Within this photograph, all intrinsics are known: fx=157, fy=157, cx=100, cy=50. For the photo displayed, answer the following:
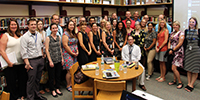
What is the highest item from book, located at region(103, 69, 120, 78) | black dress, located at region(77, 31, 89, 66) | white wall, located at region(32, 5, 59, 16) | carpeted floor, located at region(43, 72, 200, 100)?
white wall, located at region(32, 5, 59, 16)

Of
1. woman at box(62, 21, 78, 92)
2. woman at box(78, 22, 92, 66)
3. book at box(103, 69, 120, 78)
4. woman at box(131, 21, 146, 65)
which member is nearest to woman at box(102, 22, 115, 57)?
woman at box(78, 22, 92, 66)

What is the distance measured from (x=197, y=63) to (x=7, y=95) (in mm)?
3706

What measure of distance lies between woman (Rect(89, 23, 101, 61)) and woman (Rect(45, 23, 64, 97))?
0.88 m

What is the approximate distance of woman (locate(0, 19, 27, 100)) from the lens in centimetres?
297

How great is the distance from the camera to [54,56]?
3.45 m

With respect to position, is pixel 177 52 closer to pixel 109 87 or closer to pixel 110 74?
pixel 110 74

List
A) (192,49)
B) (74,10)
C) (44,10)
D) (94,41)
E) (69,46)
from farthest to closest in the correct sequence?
(74,10) < (44,10) < (94,41) < (69,46) < (192,49)

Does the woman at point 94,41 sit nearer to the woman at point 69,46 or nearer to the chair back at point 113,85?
the woman at point 69,46

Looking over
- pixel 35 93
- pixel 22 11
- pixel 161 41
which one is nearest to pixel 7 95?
pixel 35 93

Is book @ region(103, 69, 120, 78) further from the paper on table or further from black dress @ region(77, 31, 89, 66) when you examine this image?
the paper on table

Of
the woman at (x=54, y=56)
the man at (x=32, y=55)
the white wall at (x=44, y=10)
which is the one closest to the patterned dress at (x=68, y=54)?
the woman at (x=54, y=56)

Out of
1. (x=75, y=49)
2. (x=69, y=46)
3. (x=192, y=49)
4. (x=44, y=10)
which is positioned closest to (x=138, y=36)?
(x=192, y=49)

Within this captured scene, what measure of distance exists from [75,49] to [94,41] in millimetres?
600

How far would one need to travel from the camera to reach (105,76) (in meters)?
2.52
